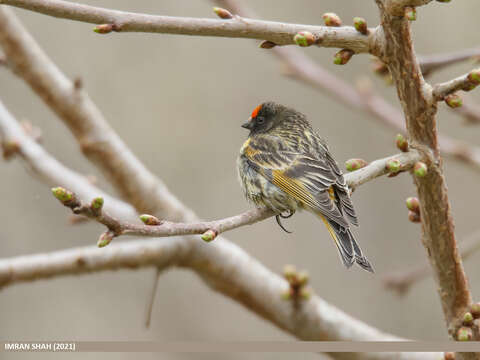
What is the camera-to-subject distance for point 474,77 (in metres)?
2.38

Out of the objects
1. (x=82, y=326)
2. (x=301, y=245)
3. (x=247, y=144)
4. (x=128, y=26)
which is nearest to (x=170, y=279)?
(x=82, y=326)

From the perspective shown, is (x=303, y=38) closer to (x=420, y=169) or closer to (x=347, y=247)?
(x=420, y=169)

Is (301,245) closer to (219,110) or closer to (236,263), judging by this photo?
(219,110)

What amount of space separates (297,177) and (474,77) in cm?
170

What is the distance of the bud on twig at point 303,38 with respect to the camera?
2.40m

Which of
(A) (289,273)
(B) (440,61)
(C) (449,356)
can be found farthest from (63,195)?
(B) (440,61)

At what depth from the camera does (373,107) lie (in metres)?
4.79

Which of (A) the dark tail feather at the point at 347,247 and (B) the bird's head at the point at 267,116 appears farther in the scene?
(B) the bird's head at the point at 267,116

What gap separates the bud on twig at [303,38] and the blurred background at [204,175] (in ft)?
18.3

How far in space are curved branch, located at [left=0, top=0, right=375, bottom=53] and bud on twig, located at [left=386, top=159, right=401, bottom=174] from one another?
0.50m

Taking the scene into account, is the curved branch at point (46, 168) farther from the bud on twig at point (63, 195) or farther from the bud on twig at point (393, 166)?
the bud on twig at point (63, 195)

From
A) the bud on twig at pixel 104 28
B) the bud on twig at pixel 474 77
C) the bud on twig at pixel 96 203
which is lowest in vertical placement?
the bud on twig at pixel 474 77

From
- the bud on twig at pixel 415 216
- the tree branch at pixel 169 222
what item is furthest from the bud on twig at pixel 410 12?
the bud on twig at pixel 415 216

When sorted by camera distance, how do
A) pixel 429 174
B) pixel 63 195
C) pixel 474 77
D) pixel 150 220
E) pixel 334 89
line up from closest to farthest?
pixel 63 195
pixel 150 220
pixel 474 77
pixel 429 174
pixel 334 89
